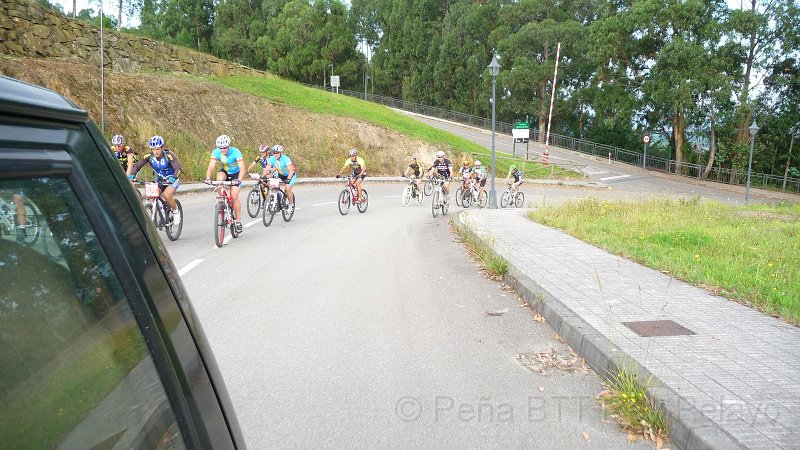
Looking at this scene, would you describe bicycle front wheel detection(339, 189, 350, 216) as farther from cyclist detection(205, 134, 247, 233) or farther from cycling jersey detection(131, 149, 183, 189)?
cycling jersey detection(131, 149, 183, 189)

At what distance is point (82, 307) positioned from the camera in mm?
1222

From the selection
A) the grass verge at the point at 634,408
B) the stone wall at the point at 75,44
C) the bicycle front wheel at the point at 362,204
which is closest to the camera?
the grass verge at the point at 634,408

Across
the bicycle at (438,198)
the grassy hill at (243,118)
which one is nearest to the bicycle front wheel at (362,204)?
the bicycle at (438,198)

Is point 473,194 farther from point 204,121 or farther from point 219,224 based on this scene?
point 204,121

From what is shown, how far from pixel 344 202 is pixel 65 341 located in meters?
16.8

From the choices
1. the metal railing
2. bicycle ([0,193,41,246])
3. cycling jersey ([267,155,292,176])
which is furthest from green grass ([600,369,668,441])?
the metal railing

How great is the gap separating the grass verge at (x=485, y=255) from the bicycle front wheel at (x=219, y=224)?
15.2 ft

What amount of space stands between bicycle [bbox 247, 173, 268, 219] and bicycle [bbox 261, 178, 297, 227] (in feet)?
0.60

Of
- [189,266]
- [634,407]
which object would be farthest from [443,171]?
[634,407]

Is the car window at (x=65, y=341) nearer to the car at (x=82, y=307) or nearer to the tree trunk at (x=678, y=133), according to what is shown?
the car at (x=82, y=307)

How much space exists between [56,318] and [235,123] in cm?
3167

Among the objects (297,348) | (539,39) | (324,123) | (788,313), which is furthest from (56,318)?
(539,39)

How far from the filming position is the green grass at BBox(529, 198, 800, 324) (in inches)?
278

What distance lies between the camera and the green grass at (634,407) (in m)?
3.77
